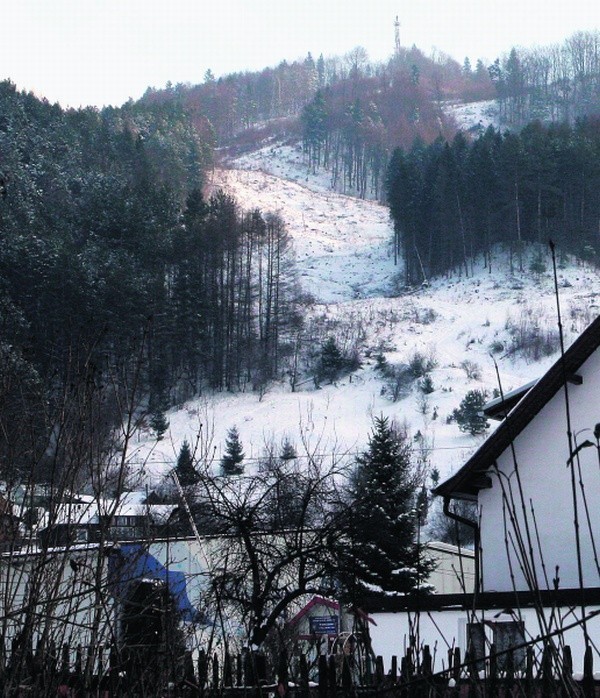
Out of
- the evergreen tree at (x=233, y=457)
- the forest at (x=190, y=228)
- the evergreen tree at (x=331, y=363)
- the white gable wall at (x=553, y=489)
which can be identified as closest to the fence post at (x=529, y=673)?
the white gable wall at (x=553, y=489)

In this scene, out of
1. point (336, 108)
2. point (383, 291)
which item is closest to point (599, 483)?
point (383, 291)

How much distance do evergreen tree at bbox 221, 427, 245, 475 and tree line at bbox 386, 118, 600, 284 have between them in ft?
91.1

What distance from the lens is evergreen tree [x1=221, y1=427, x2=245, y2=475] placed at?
3938 centimetres

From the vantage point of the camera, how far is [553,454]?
12562 mm

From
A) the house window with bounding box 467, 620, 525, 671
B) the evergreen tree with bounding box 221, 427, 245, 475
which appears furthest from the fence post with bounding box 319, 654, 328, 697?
the evergreen tree with bounding box 221, 427, 245, 475

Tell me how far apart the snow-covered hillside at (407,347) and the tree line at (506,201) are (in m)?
1.67

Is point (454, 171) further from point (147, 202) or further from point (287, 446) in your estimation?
point (287, 446)

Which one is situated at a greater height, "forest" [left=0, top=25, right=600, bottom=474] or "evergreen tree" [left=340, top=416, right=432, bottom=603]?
"forest" [left=0, top=25, right=600, bottom=474]

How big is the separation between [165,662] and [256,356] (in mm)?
54251

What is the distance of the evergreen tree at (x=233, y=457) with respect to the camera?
39375mm

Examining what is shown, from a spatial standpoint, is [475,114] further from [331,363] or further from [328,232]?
[331,363]

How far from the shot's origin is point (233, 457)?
1620 inches

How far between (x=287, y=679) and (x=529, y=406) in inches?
333

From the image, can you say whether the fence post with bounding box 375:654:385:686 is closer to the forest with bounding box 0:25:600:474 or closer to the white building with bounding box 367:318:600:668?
the white building with bounding box 367:318:600:668
